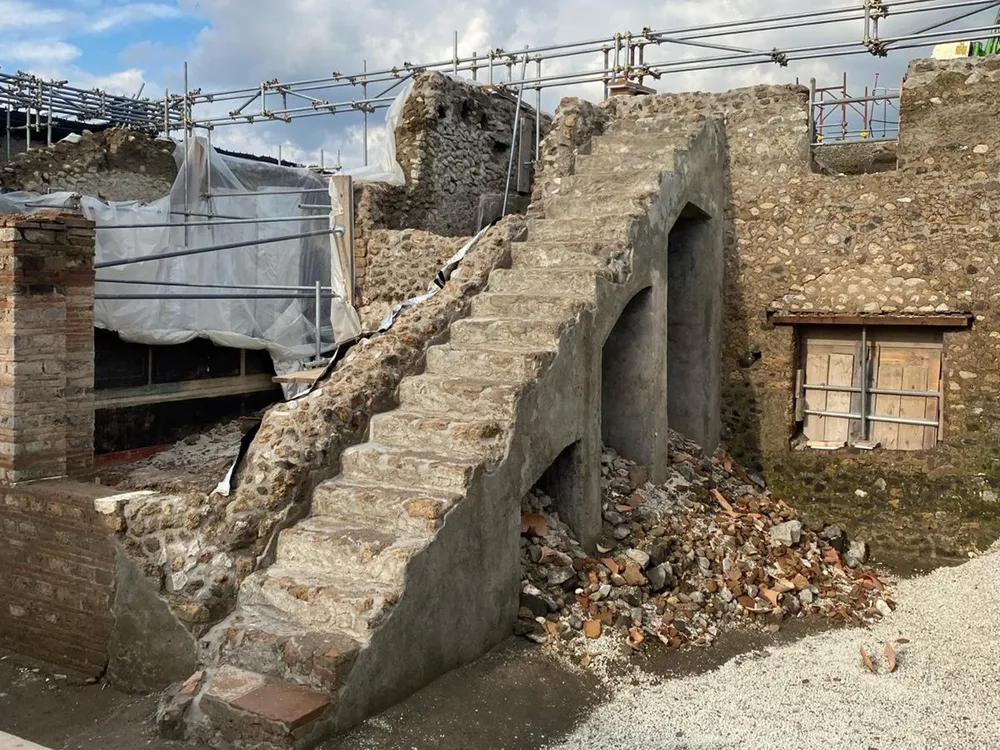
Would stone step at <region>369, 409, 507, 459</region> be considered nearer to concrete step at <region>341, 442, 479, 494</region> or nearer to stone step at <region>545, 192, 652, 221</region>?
concrete step at <region>341, 442, 479, 494</region>

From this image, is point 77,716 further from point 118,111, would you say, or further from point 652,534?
point 118,111

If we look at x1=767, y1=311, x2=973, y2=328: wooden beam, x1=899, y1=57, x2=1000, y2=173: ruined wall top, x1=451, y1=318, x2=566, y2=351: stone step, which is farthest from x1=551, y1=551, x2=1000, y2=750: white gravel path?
x1=899, y1=57, x2=1000, y2=173: ruined wall top

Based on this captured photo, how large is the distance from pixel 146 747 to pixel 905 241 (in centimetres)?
662

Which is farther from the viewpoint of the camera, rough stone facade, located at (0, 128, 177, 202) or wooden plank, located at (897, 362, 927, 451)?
rough stone facade, located at (0, 128, 177, 202)

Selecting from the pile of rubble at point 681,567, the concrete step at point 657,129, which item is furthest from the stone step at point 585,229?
the pile of rubble at point 681,567

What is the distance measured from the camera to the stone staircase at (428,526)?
4234 millimetres

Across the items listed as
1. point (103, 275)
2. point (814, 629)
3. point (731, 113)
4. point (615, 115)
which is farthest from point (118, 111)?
point (814, 629)

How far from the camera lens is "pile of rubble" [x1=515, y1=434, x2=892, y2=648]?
17.9 ft

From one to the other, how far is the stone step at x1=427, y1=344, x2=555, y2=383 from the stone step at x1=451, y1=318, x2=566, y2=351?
0.39ft

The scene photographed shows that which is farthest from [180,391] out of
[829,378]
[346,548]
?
[829,378]

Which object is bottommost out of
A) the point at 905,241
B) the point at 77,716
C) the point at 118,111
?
the point at 77,716

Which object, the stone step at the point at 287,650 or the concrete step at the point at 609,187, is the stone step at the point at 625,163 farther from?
the stone step at the point at 287,650

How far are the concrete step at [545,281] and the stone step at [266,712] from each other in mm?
3201

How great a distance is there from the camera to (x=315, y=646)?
14.0 ft
